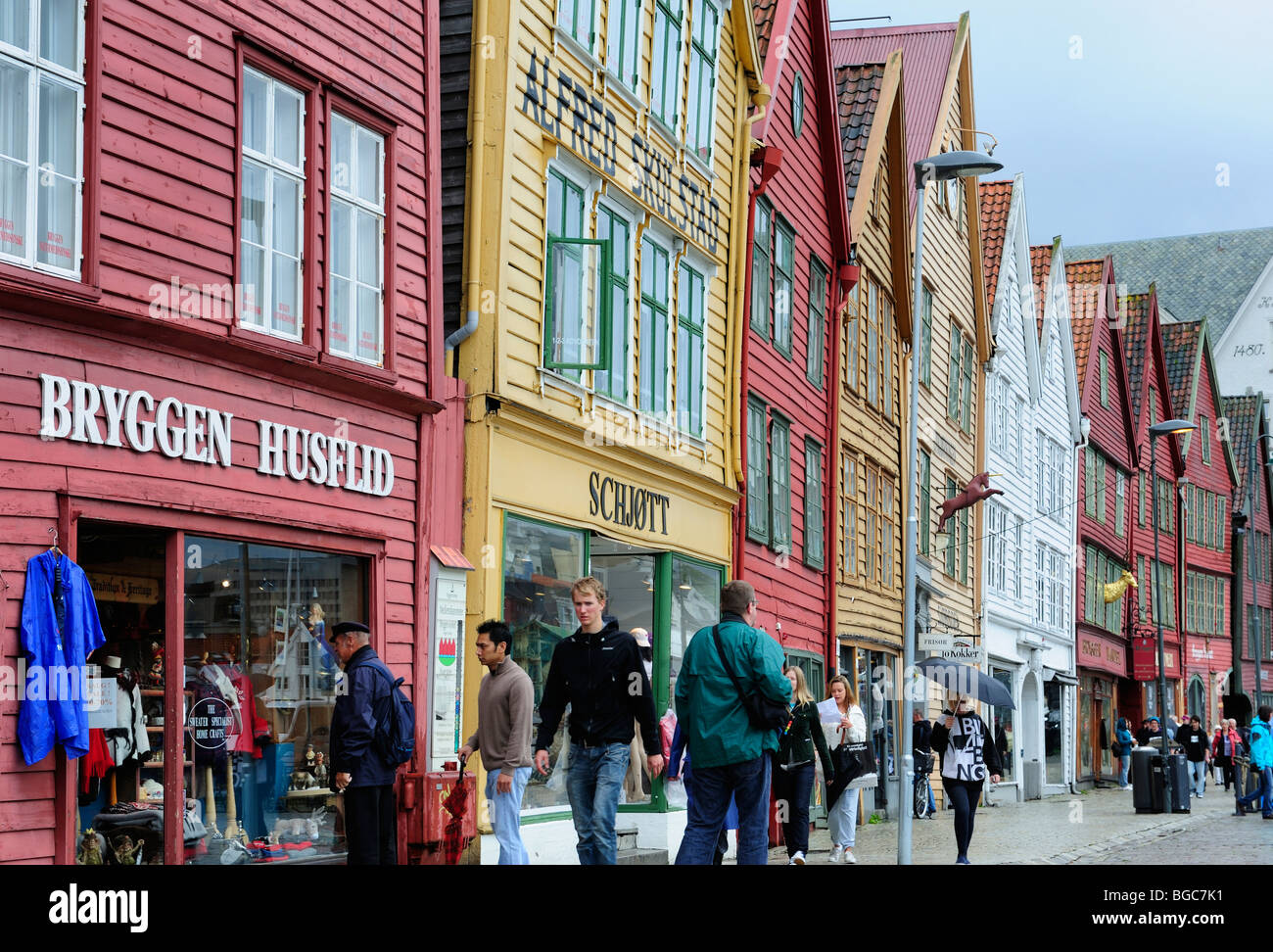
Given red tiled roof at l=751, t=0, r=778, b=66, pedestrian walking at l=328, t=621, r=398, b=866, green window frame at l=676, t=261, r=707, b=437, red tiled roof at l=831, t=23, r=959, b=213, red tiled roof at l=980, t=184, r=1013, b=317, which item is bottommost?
pedestrian walking at l=328, t=621, r=398, b=866

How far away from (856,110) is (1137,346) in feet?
93.2

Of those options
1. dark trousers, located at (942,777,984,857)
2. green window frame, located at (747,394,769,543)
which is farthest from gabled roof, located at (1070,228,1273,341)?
dark trousers, located at (942,777,984,857)

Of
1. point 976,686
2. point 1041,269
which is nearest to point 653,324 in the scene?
point 976,686

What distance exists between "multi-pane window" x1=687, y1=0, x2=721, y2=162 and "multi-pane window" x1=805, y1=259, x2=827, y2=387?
5.14 meters

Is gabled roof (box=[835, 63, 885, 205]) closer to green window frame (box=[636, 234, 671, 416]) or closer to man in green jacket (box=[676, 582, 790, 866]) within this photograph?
green window frame (box=[636, 234, 671, 416])

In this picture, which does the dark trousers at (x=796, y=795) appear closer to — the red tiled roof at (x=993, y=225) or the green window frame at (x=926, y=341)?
the green window frame at (x=926, y=341)

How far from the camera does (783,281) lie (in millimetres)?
22188

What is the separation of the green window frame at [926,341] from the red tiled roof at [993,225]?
242 inches

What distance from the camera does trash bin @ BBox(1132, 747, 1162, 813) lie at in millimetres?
28547

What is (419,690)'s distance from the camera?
40.2ft

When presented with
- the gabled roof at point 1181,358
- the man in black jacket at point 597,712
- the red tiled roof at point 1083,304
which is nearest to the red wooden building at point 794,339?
the man in black jacket at point 597,712

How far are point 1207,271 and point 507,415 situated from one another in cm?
6742
